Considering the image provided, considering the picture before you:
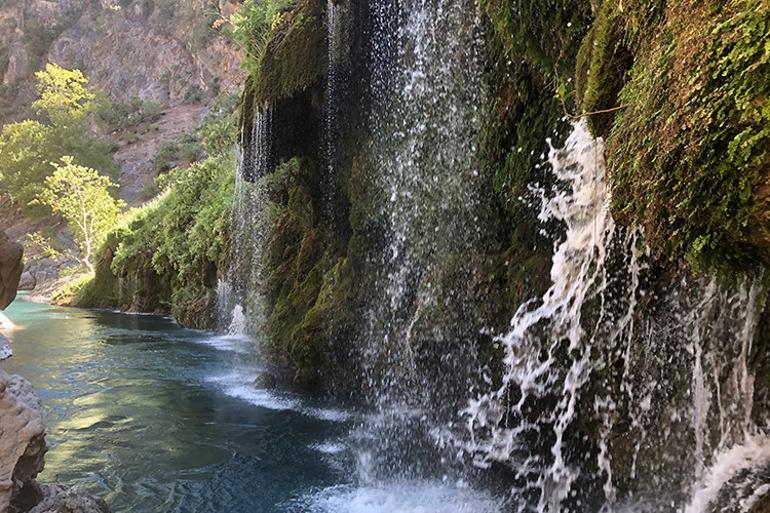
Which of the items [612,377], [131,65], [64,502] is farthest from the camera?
[131,65]

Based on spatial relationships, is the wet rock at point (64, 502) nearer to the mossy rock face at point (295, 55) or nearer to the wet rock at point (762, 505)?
the wet rock at point (762, 505)

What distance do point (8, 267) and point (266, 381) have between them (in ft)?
13.6

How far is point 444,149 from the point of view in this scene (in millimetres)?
7109

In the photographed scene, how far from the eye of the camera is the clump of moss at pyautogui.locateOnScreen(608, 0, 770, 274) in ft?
7.09

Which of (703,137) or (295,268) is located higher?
(703,137)

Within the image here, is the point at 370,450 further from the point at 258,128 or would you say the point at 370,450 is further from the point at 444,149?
the point at 258,128

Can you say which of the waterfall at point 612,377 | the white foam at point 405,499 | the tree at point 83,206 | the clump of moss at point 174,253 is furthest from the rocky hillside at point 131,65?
the waterfall at point 612,377

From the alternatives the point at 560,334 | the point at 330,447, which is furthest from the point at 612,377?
the point at 330,447

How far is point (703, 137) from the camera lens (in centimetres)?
234

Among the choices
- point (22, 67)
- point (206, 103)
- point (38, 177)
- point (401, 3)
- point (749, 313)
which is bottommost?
point (749, 313)

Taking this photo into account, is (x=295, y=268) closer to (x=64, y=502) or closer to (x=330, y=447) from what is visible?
(x=330, y=447)

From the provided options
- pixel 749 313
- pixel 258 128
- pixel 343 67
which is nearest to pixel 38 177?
pixel 258 128

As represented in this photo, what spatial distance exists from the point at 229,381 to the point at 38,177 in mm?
35862

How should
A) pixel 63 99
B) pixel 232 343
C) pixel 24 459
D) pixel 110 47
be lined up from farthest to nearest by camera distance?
pixel 110 47 < pixel 63 99 < pixel 232 343 < pixel 24 459
